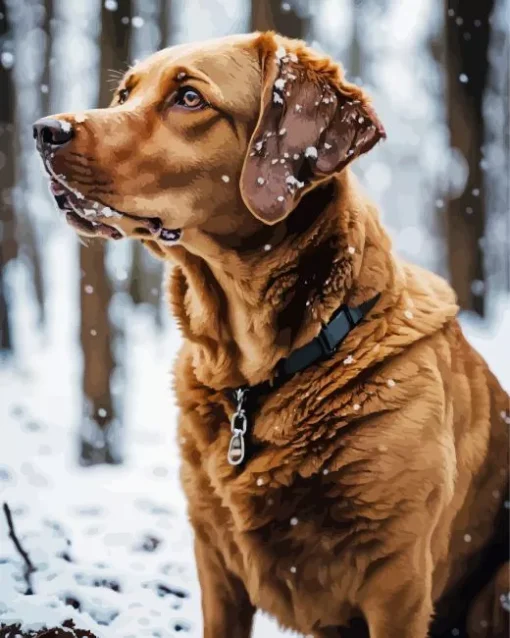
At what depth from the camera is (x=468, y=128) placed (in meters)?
2.60

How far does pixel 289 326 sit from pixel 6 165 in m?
1.05

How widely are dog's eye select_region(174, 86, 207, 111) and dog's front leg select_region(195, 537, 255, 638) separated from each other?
3.56 feet

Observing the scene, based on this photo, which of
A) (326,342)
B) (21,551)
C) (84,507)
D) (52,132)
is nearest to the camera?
(52,132)

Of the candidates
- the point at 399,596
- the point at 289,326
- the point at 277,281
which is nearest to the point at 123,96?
the point at 277,281

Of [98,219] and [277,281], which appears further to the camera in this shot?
[277,281]

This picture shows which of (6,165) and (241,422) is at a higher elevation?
(6,165)

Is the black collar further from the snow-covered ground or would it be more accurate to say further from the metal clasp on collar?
the snow-covered ground

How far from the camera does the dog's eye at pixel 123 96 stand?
195 cm

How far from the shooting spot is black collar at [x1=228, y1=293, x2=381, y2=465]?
5.98ft

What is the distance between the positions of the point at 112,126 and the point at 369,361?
0.81 metres

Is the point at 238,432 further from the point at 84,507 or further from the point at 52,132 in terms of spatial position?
the point at 52,132

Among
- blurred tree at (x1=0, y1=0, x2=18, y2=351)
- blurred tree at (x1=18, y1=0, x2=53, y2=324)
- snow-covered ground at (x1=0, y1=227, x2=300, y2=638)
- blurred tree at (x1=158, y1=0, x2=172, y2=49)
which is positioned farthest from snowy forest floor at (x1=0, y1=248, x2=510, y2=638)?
blurred tree at (x1=158, y1=0, x2=172, y2=49)

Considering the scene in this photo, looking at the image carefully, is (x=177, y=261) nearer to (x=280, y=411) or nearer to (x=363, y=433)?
(x=280, y=411)

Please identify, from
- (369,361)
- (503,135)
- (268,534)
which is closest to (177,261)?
(369,361)
